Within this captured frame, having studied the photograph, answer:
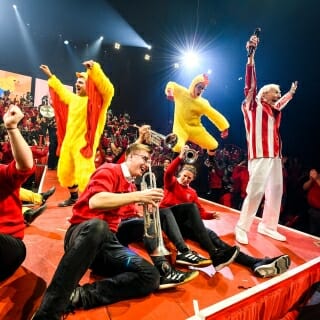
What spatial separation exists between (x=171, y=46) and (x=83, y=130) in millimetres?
5481

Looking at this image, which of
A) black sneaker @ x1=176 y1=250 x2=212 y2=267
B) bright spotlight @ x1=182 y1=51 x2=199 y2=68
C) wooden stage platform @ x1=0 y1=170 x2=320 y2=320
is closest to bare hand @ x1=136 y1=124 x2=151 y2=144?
wooden stage platform @ x1=0 y1=170 x2=320 y2=320

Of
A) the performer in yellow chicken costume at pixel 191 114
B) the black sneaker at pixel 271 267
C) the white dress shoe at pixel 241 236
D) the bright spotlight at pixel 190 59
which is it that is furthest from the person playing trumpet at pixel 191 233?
the bright spotlight at pixel 190 59

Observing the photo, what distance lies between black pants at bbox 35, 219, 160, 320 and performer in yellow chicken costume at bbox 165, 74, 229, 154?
101 inches

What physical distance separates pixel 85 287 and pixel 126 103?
653 cm

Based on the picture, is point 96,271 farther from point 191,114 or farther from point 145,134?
point 191,114

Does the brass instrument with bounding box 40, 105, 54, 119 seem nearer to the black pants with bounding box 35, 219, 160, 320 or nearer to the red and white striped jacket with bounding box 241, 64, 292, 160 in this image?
the red and white striped jacket with bounding box 241, 64, 292, 160

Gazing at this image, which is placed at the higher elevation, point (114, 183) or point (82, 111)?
point (82, 111)

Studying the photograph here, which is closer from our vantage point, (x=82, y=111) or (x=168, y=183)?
(x=168, y=183)

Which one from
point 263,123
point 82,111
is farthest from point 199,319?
point 82,111

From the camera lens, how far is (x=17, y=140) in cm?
120

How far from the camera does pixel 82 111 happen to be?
2.95 meters

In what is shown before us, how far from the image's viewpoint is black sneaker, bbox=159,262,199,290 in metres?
1.59

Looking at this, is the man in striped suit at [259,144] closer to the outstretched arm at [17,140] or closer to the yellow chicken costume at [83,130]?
the yellow chicken costume at [83,130]

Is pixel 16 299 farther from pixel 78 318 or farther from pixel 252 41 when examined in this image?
pixel 252 41
